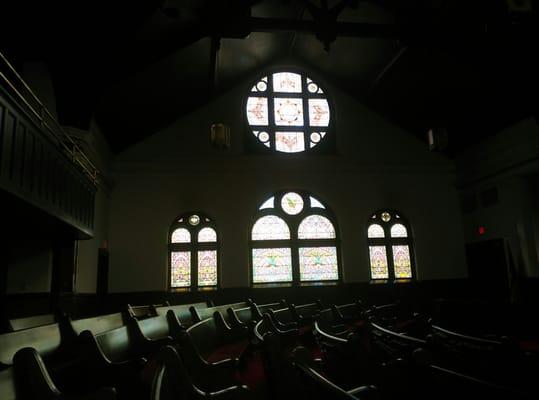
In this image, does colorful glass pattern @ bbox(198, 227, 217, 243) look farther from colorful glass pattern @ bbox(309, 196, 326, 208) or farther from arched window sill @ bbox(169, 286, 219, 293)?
colorful glass pattern @ bbox(309, 196, 326, 208)

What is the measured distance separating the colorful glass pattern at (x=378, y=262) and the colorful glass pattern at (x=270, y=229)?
2.05 metres

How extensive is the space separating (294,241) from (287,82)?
3934 millimetres

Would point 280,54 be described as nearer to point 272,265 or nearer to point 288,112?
point 288,112

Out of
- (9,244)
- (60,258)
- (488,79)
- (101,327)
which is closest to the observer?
(101,327)

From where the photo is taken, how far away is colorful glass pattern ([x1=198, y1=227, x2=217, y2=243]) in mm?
10618

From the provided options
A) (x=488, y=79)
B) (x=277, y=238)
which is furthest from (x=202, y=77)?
(x=488, y=79)

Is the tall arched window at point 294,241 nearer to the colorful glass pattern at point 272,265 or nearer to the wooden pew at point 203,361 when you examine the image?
the colorful glass pattern at point 272,265

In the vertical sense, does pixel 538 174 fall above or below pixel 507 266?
above

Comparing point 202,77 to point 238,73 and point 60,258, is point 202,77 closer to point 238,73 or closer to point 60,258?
point 238,73

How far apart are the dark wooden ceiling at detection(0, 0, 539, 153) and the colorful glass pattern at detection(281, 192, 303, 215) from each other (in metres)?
2.95

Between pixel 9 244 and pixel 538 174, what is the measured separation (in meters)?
9.86

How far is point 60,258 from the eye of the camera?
6.86 m

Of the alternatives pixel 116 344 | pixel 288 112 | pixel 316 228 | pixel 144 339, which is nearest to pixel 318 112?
pixel 288 112

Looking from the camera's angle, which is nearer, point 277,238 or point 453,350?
point 453,350
